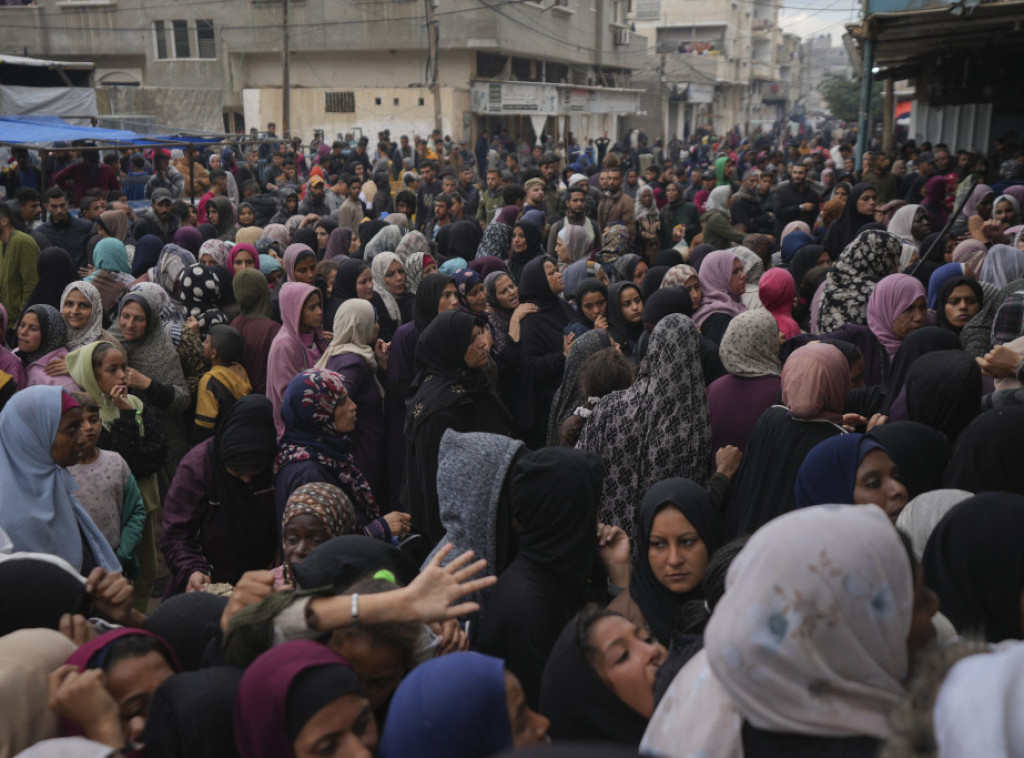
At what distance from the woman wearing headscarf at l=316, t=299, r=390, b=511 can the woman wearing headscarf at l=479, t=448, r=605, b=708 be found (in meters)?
2.23

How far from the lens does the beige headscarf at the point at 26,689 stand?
6.14 feet

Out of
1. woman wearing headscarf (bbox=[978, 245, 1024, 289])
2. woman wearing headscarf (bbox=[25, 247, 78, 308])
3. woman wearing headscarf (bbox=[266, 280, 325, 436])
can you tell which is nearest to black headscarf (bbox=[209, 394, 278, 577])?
woman wearing headscarf (bbox=[266, 280, 325, 436])

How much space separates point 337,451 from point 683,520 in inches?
53.4

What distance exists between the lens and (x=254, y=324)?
5219 millimetres

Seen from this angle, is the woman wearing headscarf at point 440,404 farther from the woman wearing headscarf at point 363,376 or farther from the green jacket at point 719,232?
the green jacket at point 719,232

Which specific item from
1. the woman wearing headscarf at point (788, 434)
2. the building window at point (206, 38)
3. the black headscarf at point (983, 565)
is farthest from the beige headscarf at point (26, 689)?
the building window at point (206, 38)

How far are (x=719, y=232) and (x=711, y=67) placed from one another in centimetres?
4730

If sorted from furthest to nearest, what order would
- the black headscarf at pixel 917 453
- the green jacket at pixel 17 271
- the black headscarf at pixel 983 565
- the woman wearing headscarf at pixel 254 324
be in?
the green jacket at pixel 17 271 → the woman wearing headscarf at pixel 254 324 → the black headscarf at pixel 917 453 → the black headscarf at pixel 983 565

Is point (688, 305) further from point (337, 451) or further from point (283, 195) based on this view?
point (283, 195)

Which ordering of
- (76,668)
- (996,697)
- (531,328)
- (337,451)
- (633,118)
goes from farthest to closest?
(633,118) → (531,328) → (337,451) → (76,668) → (996,697)

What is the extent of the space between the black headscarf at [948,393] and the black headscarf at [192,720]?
2.60 m

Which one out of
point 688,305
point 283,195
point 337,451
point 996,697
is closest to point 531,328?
point 688,305

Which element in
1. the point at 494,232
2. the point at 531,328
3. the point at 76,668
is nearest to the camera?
the point at 76,668

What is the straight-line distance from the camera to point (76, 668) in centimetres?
198
